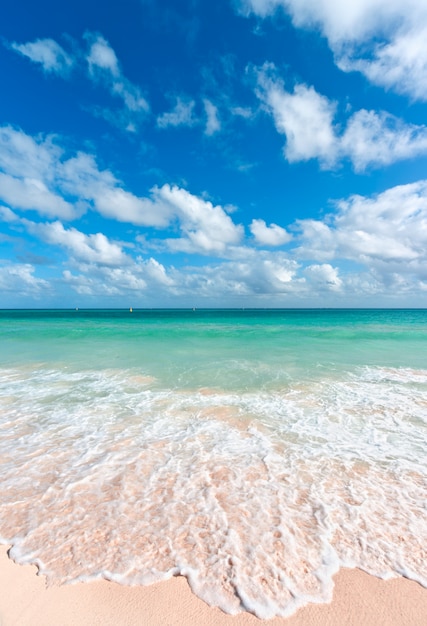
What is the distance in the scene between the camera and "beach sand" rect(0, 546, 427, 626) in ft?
8.34

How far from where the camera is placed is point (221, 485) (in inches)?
176

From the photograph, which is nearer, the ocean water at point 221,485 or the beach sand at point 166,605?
the beach sand at point 166,605

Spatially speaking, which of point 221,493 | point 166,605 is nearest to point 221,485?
point 221,493

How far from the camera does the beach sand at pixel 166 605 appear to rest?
2.54 meters

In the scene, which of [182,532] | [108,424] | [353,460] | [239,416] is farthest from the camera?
[239,416]

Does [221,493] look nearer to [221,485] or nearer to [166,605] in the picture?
[221,485]

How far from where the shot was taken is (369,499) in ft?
13.5

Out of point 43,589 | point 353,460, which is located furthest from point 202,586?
point 353,460

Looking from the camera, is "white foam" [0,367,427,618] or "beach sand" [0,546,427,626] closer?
"beach sand" [0,546,427,626]

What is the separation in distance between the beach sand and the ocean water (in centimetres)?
10

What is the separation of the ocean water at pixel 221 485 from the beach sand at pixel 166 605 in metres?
0.10

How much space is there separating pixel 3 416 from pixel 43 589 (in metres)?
5.70

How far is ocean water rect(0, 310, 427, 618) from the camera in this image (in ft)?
10.0

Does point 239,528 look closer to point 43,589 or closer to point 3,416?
point 43,589
